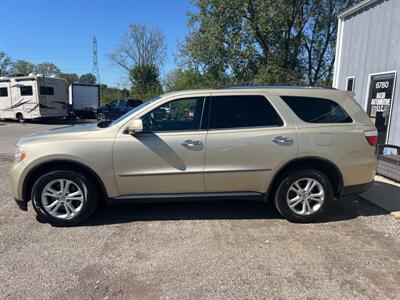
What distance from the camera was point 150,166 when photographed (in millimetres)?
3965

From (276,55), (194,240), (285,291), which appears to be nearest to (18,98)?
(276,55)

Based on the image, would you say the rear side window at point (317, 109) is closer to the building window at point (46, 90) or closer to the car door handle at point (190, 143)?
the car door handle at point (190, 143)

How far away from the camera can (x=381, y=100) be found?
25.4 feet

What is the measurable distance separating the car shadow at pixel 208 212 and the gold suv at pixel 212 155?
0.37 m

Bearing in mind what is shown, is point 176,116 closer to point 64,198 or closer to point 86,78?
point 64,198

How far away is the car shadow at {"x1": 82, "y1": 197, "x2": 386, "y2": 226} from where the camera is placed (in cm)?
434

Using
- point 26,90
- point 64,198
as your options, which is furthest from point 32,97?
point 64,198

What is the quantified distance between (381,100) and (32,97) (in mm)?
18395

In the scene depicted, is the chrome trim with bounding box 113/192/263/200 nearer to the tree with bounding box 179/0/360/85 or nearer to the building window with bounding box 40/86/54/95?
the tree with bounding box 179/0/360/85

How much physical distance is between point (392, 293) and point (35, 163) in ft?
13.3

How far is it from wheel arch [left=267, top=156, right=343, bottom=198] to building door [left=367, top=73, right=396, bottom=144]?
14.5ft

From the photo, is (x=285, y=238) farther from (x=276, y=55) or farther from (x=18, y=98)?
(x=18, y=98)

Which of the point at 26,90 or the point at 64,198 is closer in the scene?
the point at 64,198

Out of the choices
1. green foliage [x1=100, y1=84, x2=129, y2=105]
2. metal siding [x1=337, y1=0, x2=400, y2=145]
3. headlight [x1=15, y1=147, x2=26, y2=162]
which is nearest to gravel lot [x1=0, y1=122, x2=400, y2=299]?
headlight [x1=15, y1=147, x2=26, y2=162]
